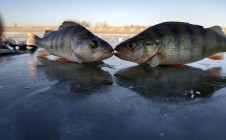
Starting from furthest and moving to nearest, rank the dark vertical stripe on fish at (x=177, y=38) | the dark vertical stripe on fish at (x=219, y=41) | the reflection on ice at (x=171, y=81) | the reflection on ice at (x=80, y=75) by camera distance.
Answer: the dark vertical stripe on fish at (x=219, y=41)
the dark vertical stripe on fish at (x=177, y=38)
the reflection on ice at (x=80, y=75)
the reflection on ice at (x=171, y=81)

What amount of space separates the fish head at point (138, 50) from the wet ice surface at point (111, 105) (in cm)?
59

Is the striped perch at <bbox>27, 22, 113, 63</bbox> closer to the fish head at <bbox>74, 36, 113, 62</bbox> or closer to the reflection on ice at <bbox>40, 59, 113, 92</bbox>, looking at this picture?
the fish head at <bbox>74, 36, 113, 62</bbox>

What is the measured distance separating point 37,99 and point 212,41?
3.78 m

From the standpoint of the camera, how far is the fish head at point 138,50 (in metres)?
5.50

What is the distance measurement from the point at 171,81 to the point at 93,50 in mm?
1895

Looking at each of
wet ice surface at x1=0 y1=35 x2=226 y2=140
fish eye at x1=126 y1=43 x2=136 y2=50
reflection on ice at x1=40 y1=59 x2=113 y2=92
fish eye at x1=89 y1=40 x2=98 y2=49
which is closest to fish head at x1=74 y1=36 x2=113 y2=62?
fish eye at x1=89 y1=40 x2=98 y2=49

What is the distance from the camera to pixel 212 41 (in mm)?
5730

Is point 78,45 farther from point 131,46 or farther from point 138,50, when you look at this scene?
point 138,50

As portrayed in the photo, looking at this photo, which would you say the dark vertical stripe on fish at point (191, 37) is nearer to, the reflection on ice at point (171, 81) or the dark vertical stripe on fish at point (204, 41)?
the dark vertical stripe on fish at point (204, 41)

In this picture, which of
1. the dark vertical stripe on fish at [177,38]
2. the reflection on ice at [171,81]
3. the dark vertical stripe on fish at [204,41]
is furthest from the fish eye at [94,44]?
the dark vertical stripe on fish at [204,41]

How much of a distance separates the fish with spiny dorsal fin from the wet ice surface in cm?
60

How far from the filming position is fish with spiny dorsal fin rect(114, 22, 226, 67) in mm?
5441

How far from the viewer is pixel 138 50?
5.53 m

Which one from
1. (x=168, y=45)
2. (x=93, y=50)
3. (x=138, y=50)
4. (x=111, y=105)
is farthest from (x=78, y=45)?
(x=111, y=105)
